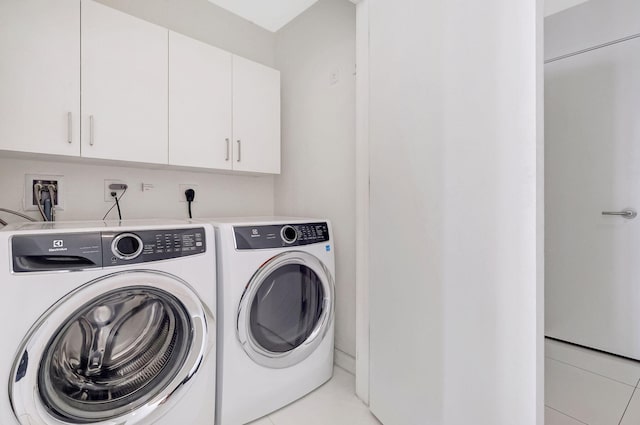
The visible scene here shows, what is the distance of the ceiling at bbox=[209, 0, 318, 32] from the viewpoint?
1920 millimetres

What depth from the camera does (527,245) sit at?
29.3 inches

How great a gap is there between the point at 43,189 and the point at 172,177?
0.62 m

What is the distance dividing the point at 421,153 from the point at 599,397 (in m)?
1.62

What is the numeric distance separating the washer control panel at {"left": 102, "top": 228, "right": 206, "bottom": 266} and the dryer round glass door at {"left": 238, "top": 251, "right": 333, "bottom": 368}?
309mm

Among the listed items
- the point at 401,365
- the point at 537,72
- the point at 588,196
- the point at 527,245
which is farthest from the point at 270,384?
the point at 588,196

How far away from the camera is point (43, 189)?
1438mm

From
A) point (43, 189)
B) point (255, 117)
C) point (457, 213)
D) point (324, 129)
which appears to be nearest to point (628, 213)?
point (457, 213)

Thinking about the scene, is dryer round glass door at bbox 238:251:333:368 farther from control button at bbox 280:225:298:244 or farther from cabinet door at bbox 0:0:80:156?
cabinet door at bbox 0:0:80:156

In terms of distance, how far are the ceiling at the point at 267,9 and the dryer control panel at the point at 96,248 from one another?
1735 millimetres

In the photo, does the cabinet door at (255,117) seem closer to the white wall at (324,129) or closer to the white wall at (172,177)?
the white wall at (324,129)

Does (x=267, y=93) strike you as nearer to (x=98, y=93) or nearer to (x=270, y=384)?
(x=98, y=93)

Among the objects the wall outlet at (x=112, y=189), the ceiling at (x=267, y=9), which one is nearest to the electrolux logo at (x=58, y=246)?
the wall outlet at (x=112, y=189)

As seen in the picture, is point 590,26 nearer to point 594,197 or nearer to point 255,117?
point 594,197

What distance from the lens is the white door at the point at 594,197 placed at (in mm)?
1722
